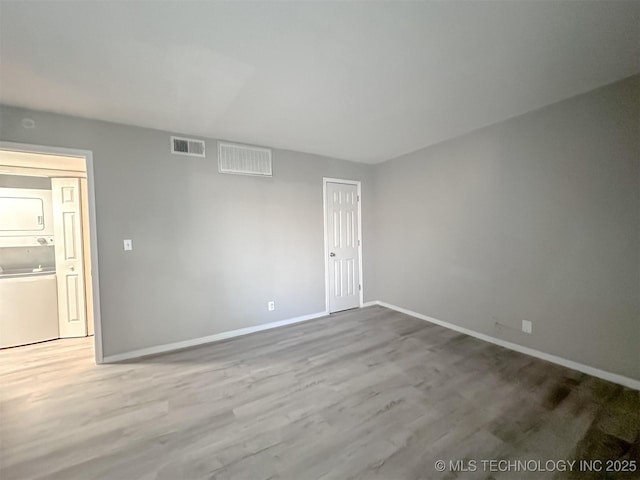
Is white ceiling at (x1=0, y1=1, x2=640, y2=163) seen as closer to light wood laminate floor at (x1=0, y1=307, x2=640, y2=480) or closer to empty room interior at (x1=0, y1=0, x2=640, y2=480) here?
empty room interior at (x1=0, y1=0, x2=640, y2=480)

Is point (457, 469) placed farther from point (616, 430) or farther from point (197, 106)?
point (197, 106)

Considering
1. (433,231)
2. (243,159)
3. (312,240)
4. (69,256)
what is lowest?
(69,256)

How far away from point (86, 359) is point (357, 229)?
399cm

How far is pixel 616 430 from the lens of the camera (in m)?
1.65

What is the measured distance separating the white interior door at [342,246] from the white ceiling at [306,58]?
1610mm

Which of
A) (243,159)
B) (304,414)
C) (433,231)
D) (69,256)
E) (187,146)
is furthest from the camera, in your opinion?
(433,231)

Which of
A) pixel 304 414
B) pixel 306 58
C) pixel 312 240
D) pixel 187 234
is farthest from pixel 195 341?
pixel 306 58

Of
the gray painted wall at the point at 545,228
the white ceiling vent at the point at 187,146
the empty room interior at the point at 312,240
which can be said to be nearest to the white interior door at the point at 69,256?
the empty room interior at the point at 312,240

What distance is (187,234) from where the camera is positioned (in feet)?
9.93

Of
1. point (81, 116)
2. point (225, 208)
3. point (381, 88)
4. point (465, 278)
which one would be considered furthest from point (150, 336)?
point (465, 278)

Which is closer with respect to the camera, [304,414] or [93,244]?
[304,414]

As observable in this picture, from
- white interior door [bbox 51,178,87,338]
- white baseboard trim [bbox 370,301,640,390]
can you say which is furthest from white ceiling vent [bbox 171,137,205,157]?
white baseboard trim [bbox 370,301,640,390]

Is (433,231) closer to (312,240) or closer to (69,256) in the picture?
(312,240)

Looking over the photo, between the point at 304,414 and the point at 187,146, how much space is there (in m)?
3.10
